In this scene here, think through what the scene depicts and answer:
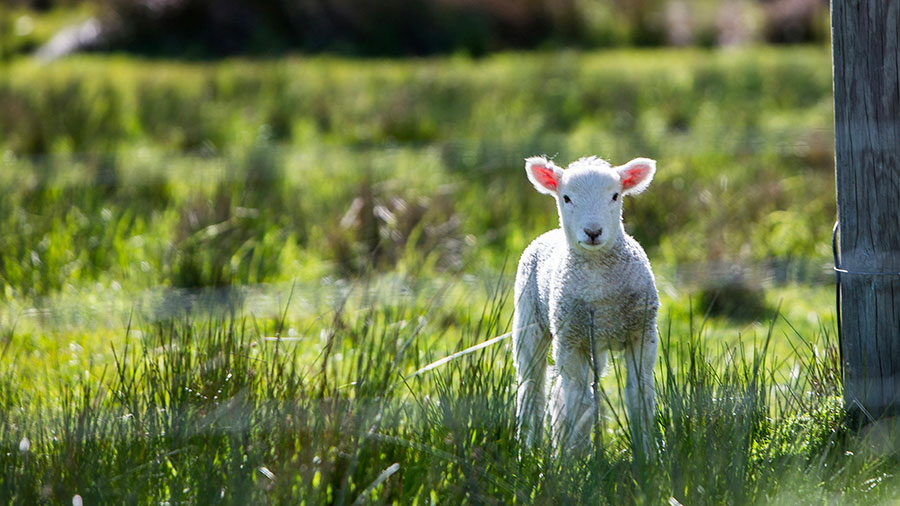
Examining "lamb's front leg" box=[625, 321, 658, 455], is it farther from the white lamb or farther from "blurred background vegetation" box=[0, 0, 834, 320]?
"blurred background vegetation" box=[0, 0, 834, 320]

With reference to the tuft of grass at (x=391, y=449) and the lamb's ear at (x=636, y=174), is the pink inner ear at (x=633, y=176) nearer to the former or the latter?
the lamb's ear at (x=636, y=174)

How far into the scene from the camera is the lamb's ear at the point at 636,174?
310 centimetres

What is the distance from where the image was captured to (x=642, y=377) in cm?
302

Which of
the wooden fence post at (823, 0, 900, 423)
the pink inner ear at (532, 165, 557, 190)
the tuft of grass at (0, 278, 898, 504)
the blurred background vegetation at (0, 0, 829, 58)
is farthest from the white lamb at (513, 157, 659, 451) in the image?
the blurred background vegetation at (0, 0, 829, 58)

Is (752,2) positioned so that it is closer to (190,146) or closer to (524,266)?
(190,146)

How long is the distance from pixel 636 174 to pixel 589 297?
0.42 m

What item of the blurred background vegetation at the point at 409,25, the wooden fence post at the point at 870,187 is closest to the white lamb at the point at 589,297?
the wooden fence post at the point at 870,187

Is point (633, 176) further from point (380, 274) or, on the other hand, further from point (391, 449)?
point (380, 274)

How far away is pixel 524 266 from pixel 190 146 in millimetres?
6301

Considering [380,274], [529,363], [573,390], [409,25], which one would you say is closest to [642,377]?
[573,390]

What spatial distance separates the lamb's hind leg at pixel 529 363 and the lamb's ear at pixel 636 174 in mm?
501

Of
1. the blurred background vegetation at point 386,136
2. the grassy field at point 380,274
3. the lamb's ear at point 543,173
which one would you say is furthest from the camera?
the blurred background vegetation at point 386,136

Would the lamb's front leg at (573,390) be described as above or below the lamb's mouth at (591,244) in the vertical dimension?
below

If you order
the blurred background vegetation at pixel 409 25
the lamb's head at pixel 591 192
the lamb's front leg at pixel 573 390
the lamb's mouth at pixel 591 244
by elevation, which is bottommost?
the lamb's front leg at pixel 573 390
